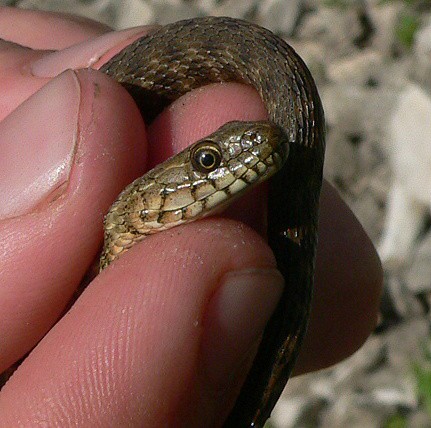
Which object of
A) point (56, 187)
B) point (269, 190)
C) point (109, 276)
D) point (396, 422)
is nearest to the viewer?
point (109, 276)

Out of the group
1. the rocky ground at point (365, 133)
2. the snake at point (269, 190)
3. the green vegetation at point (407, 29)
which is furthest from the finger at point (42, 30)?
the green vegetation at point (407, 29)

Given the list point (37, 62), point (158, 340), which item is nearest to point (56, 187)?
point (158, 340)

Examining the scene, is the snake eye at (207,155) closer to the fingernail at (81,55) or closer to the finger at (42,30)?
the fingernail at (81,55)

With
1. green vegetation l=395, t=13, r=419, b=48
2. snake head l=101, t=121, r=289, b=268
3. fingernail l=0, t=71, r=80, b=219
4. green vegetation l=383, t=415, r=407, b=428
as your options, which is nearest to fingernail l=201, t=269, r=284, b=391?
snake head l=101, t=121, r=289, b=268

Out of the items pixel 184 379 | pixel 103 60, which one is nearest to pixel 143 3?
pixel 103 60

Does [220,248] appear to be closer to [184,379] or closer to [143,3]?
[184,379]

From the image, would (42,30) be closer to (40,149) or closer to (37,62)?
(37,62)
